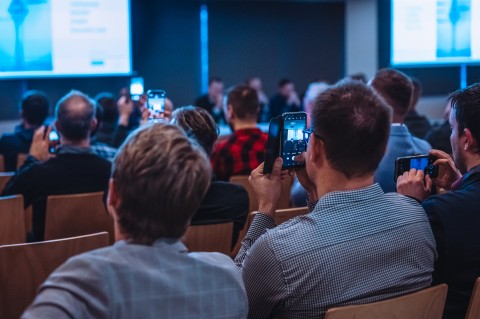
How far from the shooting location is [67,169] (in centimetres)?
388

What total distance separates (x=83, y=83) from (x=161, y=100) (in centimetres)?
585

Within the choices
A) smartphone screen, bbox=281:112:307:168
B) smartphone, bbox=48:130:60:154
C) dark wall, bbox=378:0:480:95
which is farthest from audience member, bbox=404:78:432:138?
dark wall, bbox=378:0:480:95

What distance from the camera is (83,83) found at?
9.10 meters

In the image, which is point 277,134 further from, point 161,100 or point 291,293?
point 161,100

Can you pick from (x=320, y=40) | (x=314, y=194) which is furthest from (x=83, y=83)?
(x=314, y=194)

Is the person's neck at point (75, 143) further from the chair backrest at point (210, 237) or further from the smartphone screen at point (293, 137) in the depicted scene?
the smartphone screen at point (293, 137)

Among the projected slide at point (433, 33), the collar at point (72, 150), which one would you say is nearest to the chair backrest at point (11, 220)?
the collar at point (72, 150)

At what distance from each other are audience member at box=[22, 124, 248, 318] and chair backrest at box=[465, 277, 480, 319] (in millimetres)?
808

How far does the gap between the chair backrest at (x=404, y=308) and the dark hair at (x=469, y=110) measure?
701 millimetres

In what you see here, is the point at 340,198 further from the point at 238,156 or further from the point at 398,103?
the point at 238,156

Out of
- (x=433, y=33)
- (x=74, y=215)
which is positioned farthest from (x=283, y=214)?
(x=433, y=33)

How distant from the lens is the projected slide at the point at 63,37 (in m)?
7.79

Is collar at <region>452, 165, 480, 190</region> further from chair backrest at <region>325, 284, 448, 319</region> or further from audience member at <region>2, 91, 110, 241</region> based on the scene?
A: audience member at <region>2, 91, 110, 241</region>

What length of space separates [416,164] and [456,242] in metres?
0.36
